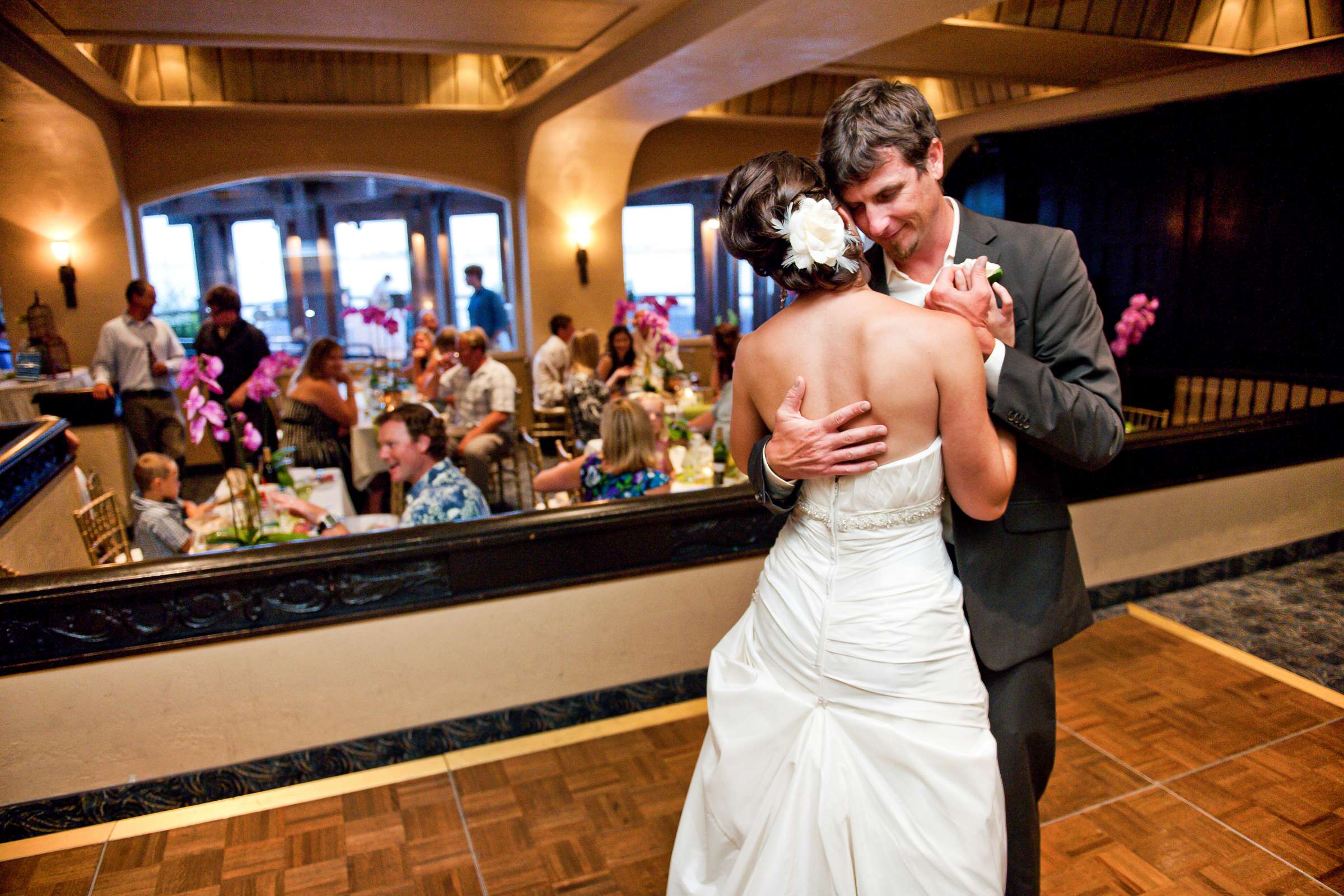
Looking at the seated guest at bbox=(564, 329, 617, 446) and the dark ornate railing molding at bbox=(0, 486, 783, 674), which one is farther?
the seated guest at bbox=(564, 329, 617, 446)

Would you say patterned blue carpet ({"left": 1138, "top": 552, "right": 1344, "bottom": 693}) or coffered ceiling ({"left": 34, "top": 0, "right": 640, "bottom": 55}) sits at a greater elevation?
coffered ceiling ({"left": 34, "top": 0, "right": 640, "bottom": 55})

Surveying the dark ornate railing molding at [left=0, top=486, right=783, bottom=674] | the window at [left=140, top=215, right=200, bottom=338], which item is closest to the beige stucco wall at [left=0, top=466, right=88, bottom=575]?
the dark ornate railing molding at [left=0, top=486, right=783, bottom=674]

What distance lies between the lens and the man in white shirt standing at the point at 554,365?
23.9 ft

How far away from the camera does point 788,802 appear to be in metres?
1.68

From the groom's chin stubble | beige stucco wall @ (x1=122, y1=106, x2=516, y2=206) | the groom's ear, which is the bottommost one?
the groom's chin stubble

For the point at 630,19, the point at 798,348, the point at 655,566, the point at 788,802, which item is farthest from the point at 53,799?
the point at 630,19

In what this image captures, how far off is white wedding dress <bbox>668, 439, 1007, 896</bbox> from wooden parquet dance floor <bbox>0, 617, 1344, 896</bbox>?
2.70ft

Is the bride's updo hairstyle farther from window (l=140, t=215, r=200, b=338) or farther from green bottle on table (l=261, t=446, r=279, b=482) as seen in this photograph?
window (l=140, t=215, r=200, b=338)

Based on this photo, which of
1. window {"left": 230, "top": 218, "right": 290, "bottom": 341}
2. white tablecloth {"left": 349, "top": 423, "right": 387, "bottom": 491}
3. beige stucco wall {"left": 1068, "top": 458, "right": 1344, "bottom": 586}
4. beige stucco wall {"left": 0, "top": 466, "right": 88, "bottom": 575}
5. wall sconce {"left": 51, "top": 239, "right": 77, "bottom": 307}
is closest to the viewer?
beige stucco wall {"left": 0, "top": 466, "right": 88, "bottom": 575}

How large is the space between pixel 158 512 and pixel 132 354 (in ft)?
12.6

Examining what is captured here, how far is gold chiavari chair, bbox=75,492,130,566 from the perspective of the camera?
371 centimetres

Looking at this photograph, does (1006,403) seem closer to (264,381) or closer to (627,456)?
(627,456)

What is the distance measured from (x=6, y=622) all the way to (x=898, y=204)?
2.53 meters

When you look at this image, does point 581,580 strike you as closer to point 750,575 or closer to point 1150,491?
point 750,575
